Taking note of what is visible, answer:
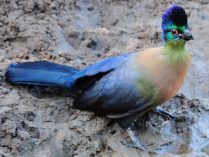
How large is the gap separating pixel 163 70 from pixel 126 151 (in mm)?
714

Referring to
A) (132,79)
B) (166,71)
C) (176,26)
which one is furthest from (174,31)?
(132,79)

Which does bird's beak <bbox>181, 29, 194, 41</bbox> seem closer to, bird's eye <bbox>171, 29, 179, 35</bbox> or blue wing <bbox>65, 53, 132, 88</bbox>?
bird's eye <bbox>171, 29, 179, 35</bbox>

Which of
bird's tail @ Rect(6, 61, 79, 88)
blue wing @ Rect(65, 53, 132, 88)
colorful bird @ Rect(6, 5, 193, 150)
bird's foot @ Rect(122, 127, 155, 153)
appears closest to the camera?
colorful bird @ Rect(6, 5, 193, 150)

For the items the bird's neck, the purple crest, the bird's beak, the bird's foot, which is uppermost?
the purple crest

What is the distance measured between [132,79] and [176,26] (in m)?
0.55

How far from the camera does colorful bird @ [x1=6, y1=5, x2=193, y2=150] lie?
4258 millimetres

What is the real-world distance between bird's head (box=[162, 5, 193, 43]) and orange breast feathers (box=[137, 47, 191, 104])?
141 mm

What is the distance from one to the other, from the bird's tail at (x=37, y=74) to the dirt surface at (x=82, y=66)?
0.33 feet

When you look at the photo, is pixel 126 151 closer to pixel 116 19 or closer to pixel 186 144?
pixel 186 144

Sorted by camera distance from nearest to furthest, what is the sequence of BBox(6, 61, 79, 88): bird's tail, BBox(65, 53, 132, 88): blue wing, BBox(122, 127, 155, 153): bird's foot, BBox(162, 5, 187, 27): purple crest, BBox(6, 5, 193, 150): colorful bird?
BBox(162, 5, 187, 27): purple crest
BBox(6, 5, 193, 150): colorful bird
BBox(122, 127, 155, 153): bird's foot
BBox(65, 53, 132, 88): blue wing
BBox(6, 61, 79, 88): bird's tail

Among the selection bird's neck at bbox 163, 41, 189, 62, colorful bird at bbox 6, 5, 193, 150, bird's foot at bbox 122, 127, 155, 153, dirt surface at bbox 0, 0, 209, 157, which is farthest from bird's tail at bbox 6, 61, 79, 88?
bird's neck at bbox 163, 41, 189, 62

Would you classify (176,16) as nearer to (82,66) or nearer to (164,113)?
(164,113)

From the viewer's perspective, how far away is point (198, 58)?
218 inches

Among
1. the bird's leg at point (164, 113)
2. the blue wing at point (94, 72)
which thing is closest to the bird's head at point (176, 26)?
the blue wing at point (94, 72)
